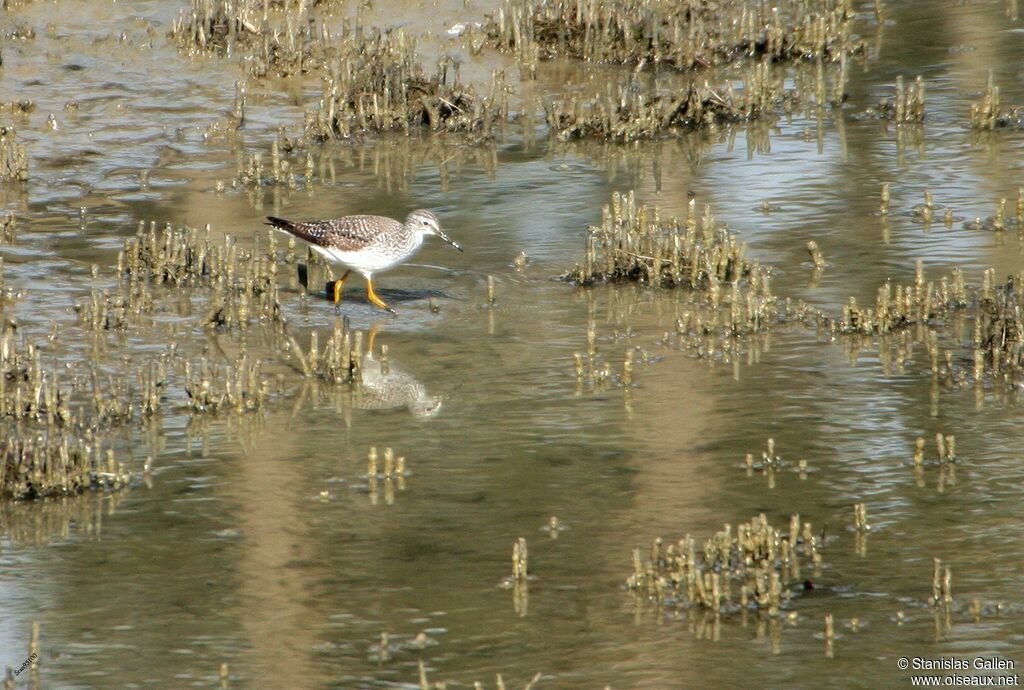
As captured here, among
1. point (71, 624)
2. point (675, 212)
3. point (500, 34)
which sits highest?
point (500, 34)

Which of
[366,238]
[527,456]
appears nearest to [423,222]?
[366,238]

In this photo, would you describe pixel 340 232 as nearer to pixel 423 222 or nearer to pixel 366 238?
pixel 366 238

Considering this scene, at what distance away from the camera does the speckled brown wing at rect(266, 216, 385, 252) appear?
10922mm

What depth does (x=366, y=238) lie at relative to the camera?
1096cm

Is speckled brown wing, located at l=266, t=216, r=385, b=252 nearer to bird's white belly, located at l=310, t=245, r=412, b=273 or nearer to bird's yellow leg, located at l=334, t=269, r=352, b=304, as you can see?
bird's white belly, located at l=310, t=245, r=412, b=273

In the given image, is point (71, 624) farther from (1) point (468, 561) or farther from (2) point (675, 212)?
(2) point (675, 212)

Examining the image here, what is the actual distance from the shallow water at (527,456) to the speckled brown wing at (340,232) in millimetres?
553

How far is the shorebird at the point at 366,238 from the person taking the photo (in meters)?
10.9

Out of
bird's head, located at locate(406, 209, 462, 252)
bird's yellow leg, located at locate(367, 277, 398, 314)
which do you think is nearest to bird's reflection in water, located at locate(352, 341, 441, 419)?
bird's yellow leg, located at locate(367, 277, 398, 314)

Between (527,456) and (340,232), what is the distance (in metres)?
3.04

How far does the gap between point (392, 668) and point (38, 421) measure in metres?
3.54

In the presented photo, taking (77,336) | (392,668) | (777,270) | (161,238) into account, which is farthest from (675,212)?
(392,668)

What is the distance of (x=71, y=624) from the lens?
6816 mm

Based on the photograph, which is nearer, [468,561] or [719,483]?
Answer: [468,561]
